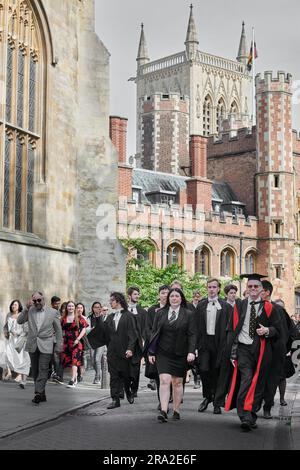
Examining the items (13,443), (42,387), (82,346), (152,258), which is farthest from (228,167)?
(13,443)

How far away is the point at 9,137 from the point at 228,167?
37.3 meters

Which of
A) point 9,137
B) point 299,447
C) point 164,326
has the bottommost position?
point 299,447

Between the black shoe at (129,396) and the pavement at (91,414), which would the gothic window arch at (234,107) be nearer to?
the pavement at (91,414)

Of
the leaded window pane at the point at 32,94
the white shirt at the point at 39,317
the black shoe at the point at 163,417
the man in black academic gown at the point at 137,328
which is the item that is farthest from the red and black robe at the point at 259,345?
the leaded window pane at the point at 32,94

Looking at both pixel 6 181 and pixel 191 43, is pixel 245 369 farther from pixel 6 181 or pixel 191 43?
pixel 191 43

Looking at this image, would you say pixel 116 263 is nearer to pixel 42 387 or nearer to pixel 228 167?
pixel 42 387

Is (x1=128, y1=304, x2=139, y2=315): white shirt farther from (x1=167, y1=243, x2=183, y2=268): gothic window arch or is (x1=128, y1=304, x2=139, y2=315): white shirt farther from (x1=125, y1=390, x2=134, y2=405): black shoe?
(x1=167, y1=243, x2=183, y2=268): gothic window arch

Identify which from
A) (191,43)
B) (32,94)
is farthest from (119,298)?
(191,43)

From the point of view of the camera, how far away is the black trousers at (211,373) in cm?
1120

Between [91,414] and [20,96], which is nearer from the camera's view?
[91,414]

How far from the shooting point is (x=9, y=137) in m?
16.4

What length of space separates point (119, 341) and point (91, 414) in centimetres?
131

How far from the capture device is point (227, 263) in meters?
48.2

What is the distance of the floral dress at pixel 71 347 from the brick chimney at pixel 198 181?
106ft
